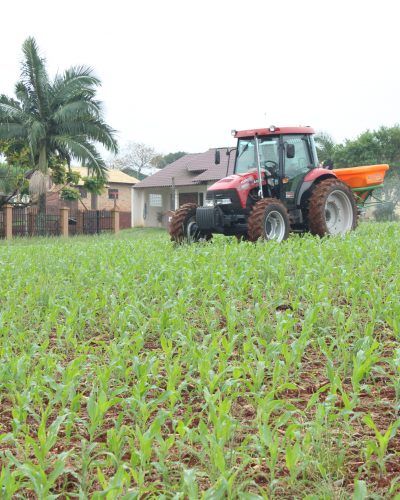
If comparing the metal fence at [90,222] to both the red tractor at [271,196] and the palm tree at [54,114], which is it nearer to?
the palm tree at [54,114]

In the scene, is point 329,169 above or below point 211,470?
above

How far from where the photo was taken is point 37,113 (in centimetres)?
2678

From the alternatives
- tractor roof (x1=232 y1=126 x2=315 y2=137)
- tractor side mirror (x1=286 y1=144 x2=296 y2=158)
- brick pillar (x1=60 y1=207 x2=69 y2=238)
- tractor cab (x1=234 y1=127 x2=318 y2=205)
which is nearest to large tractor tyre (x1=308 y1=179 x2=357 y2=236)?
tractor cab (x1=234 y1=127 x2=318 y2=205)

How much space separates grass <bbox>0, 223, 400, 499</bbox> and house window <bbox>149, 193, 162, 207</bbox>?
107 feet

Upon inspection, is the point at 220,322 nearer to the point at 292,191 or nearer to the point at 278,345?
the point at 278,345

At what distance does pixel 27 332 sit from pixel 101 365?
1.21 meters

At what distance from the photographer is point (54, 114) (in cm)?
2633

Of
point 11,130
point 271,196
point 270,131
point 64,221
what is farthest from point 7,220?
point 270,131

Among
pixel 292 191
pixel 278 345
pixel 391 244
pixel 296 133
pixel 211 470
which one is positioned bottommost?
pixel 211 470

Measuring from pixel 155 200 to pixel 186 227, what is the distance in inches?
1125


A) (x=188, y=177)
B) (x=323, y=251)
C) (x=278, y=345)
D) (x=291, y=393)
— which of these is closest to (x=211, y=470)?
(x=291, y=393)

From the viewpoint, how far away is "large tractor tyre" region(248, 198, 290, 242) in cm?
1125

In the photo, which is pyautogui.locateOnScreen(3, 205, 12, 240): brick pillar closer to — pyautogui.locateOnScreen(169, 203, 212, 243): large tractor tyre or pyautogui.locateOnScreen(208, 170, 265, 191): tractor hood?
pyautogui.locateOnScreen(169, 203, 212, 243): large tractor tyre

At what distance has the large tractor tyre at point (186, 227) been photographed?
505 inches
